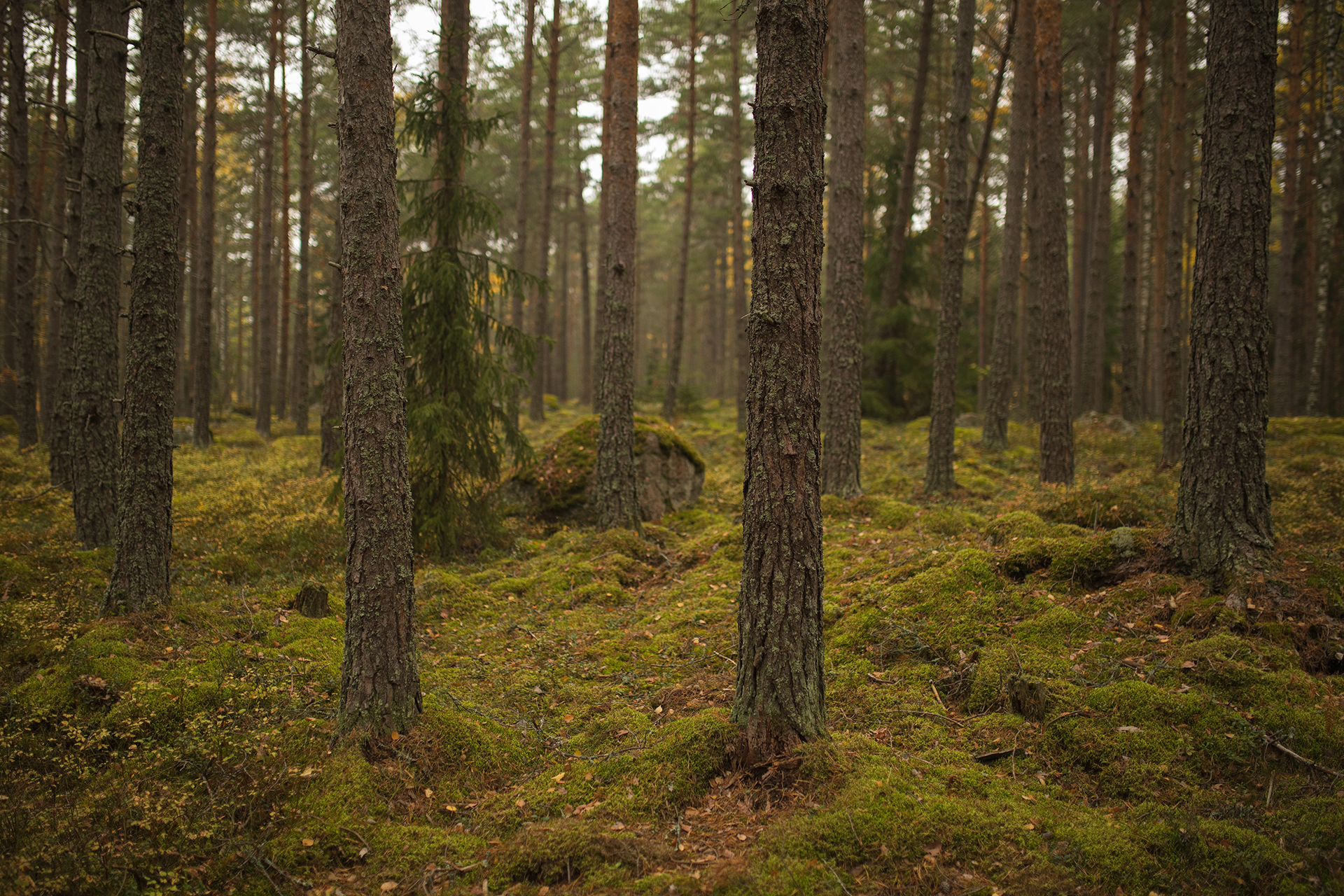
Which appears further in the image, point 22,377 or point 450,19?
point 22,377

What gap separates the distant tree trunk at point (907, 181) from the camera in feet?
51.3

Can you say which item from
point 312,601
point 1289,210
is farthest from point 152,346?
point 1289,210

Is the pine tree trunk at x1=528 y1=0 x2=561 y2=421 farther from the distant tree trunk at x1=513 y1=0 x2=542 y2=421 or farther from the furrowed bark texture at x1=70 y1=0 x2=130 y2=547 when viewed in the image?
the furrowed bark texture at x1=70 y1=0 x2=130 y2=547

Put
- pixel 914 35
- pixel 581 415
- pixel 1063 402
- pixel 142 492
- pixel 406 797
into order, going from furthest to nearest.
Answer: pixel 581 415
pixel 914 35
pixel 1063 402
pixel 142 492
pixel 406 797

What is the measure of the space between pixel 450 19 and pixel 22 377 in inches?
400

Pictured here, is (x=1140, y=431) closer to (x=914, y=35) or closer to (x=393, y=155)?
(x=914, y=35)

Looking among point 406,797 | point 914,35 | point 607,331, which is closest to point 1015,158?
point 914,35

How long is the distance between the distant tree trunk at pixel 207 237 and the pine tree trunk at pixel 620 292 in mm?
11506

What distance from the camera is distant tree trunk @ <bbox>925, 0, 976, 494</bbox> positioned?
988cm

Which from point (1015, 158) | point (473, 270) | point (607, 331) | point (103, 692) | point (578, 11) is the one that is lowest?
point (103, 692)

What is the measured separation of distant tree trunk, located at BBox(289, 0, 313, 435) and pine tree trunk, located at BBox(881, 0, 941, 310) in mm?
13496

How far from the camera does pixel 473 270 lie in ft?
29.3

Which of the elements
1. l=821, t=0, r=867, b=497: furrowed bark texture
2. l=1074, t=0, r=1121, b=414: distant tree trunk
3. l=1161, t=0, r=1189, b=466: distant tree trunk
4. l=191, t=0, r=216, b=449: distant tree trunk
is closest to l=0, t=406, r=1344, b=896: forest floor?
l=821, t=0, r=867, b=497: furrowed bark texture

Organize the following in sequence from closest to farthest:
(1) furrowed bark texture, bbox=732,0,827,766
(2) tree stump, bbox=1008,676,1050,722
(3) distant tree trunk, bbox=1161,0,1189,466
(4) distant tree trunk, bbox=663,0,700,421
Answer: (1) furrowed bark texture, bbox=732,0,827,766 → (2) tree stump, bbox=1008,676,1050,722 → (3) distant tree trunk, bbox=1161,0,1189,466 → (4) distant tree trunk, bbox=663,0,700,421
